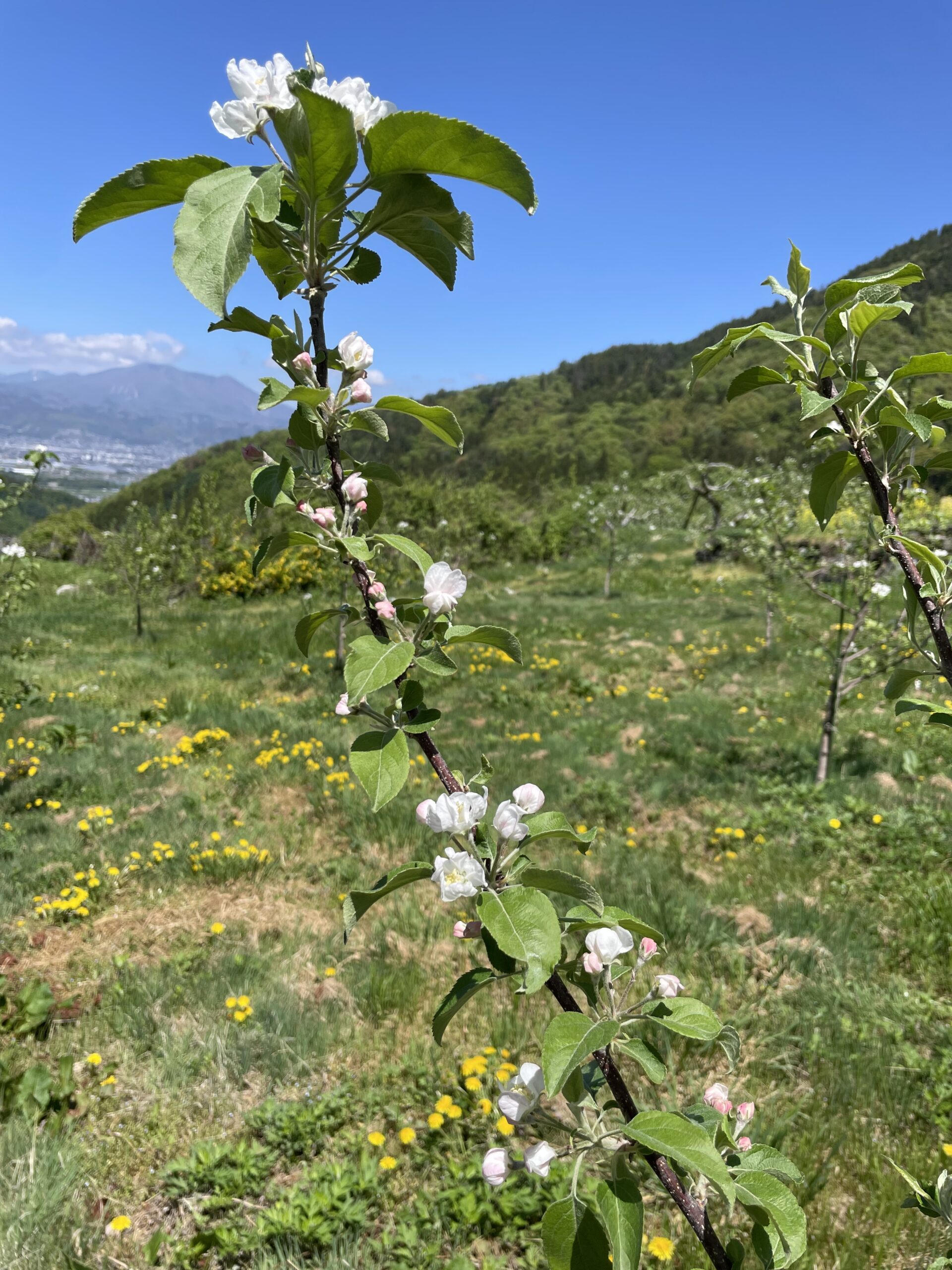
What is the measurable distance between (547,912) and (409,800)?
181 inches

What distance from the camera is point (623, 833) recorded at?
495cm

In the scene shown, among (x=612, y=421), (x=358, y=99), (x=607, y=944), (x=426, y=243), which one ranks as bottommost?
(x=607, y=944)

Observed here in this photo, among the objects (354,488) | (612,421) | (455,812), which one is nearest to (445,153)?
(354,488)

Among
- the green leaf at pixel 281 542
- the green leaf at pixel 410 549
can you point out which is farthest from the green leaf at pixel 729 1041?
the green leaf at pixel 281 542

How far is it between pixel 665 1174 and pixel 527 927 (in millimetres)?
389

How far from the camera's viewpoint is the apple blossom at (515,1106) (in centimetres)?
96

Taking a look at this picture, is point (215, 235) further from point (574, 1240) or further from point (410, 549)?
point (574, 1240)

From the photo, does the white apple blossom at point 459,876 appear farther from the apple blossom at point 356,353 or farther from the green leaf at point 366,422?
the apple blossom at point 356,353

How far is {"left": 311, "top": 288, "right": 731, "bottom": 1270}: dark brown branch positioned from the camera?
32.9 inches

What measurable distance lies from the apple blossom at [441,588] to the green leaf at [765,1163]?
0.81 m

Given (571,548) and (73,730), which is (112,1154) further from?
(571,548)

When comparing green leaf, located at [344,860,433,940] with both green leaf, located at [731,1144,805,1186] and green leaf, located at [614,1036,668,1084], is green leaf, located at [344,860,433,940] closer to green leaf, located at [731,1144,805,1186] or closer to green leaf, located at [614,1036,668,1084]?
green leaf, located at [614,1036,668,1084]

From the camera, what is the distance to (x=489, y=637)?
98 cm

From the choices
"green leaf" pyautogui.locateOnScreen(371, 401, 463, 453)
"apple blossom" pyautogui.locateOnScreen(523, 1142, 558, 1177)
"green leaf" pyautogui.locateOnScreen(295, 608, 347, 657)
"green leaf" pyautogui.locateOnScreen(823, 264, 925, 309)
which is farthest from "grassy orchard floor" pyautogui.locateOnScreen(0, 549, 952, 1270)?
"green leaf" pyautogui.locateOnScreen(823, 264, 925, 309)
